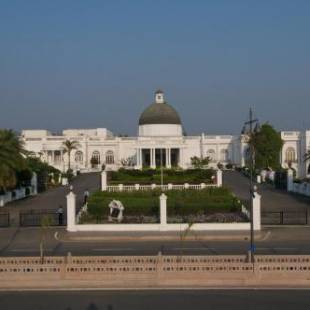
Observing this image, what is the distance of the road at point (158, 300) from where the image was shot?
14336 mm

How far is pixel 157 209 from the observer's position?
1355 inches

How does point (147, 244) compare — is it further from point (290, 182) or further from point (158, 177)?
point (158, 177)

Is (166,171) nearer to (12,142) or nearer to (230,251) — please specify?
(12,142)

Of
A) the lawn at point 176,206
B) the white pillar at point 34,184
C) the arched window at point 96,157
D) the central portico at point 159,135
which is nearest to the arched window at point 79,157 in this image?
the arched window at point 96,157

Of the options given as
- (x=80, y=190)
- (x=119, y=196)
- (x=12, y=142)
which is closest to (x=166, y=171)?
(x=80, y=190)

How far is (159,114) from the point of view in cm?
10675

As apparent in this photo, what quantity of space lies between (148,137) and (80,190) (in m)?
44.3

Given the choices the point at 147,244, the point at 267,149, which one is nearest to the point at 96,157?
the point at 267,149

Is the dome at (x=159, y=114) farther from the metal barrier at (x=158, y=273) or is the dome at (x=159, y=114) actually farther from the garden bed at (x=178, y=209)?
the metal barrier at (x=158, y=273)

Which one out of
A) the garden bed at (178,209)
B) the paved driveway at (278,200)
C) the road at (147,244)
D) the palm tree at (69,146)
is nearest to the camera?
the road at (147,244)

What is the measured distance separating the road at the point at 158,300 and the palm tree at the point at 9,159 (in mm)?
27886

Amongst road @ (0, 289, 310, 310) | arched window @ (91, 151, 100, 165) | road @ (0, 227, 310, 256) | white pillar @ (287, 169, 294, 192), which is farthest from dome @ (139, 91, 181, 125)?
road @ (0, 289, 310, 310)

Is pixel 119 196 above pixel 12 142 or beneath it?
beneath

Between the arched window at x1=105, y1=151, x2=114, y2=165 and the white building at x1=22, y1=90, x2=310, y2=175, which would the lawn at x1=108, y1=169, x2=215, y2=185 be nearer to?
the white building at x1=22, y1=90, x2=310, y2=175
